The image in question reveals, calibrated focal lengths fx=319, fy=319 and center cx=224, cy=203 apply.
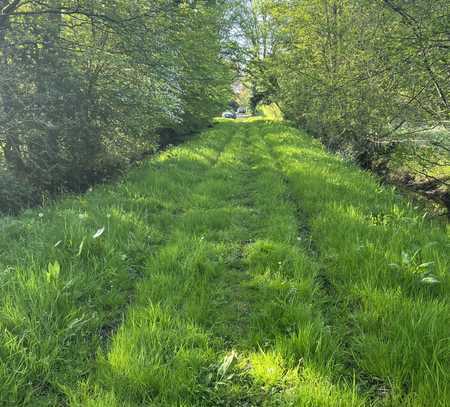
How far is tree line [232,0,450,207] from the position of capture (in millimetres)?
5652

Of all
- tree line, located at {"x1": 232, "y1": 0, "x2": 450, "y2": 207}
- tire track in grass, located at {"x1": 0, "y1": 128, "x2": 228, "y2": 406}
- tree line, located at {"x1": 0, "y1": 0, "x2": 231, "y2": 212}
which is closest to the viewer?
tire track in grass, located at {"x1": 0, "y1": 128, "x2": 228, "y2": 406}

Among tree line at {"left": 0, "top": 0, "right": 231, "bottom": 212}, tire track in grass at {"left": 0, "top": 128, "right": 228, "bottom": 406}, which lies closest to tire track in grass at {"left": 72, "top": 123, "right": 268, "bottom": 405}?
tire track in grass at {"left": 0, "top": 128, "right": 228, "bottom": 406}

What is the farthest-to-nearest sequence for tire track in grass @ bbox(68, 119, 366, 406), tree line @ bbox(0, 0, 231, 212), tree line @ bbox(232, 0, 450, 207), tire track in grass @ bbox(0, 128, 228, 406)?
tree line @ bbox(0, 0, 231, 212) < tree line @ bbox(232, 0, 450, 207) < tire track in grass @ bbox(0, 128, 228, 406) < tire track in grass @ bbox(68, 119, 366, 406)

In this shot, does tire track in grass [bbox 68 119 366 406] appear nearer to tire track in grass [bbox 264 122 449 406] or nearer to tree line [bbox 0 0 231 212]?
tire track in grass [bbox 264 122 449 406]

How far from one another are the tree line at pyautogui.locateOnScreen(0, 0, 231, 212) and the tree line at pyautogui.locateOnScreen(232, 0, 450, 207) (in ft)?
14.8

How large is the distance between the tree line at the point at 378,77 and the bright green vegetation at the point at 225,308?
2939 mm

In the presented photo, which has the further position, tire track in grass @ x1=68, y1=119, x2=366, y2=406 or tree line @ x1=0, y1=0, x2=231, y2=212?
tree line @ x1=0, y1=0, x2=231, y2=212

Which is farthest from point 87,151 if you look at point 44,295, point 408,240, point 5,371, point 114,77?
point 408,240

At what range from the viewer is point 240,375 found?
6.96 feet

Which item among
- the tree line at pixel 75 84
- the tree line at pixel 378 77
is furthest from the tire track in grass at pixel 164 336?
the tree line at pixel 378 77

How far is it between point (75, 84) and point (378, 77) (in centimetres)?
687

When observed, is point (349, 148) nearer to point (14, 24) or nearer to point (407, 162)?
point (407, 162)

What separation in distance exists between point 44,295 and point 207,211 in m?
2.91

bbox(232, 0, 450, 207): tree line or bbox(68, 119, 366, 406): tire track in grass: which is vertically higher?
bbox(232, 0, 450, 207): tree line
